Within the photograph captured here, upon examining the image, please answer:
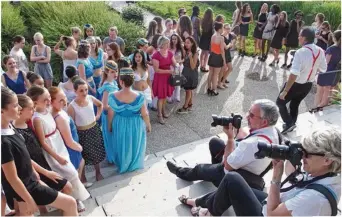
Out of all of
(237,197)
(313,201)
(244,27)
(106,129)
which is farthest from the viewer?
(244,27)

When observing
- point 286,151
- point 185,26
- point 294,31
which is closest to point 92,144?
point 286,151

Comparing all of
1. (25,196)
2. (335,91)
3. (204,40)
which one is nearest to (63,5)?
(204,40)

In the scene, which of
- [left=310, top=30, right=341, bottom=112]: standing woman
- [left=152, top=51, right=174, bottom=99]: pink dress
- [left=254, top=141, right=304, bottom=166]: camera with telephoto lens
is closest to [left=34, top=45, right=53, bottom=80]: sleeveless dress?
[left=152, top=51, right=174, bottom=99]: pink dress

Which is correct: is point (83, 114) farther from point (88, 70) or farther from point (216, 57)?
point (216, 57)

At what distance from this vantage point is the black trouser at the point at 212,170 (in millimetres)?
4002

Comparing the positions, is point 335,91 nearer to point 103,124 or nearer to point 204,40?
point 204,40

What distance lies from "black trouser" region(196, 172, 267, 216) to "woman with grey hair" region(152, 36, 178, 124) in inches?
136

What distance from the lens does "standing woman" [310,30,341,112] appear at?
6.48 metres

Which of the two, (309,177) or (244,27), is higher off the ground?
(309,177)

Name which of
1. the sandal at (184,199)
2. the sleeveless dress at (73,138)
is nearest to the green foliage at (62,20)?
the sleeveless dress at (73,138)

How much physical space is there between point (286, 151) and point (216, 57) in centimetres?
492

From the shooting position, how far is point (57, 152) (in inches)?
151

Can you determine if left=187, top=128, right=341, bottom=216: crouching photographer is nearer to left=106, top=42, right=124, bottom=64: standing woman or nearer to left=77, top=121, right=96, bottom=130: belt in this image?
left=77, top=121, right=96, bottom=130: belt

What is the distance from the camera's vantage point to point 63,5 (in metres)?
10.2
